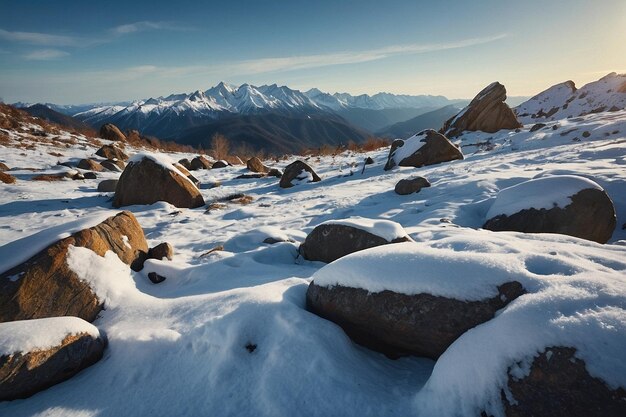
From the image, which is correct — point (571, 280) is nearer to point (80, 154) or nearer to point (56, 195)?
point (56, 195)

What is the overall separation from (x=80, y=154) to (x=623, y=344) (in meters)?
19.7

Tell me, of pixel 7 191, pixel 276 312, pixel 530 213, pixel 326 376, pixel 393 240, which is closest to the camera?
pixel 326 376

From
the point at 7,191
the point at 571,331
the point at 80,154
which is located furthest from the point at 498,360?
the point at 80,154

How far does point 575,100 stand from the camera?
1266 inches

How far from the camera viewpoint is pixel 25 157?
13.4 meters

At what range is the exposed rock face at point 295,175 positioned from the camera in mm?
12508

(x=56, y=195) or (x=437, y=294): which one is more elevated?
(x=437, y=294)

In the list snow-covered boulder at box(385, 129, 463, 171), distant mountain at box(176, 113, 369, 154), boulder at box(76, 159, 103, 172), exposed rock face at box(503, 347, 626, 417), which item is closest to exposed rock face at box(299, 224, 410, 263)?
exposed rock face at box(503, 347, 626, 417)

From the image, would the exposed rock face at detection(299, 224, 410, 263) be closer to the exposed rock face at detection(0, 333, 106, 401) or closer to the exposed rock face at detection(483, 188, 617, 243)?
the exposed rock face at detection(483, 188, 617, 243)

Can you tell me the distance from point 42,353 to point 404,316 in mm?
3018

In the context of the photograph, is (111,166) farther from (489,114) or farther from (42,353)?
(489,114)

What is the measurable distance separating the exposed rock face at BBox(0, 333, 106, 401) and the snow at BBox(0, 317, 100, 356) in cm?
4

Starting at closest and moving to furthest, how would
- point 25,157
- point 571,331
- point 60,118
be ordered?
point 571,331, point 25,157, point 60,118

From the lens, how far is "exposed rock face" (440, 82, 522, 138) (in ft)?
60.5
